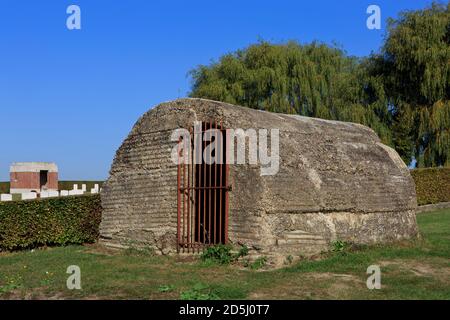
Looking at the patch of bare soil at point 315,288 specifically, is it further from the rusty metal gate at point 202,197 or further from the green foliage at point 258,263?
the rusty metal gate at point 202,197

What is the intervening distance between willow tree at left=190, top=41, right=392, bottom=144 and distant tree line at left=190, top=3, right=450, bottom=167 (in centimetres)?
6

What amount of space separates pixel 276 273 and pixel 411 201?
5226 mm

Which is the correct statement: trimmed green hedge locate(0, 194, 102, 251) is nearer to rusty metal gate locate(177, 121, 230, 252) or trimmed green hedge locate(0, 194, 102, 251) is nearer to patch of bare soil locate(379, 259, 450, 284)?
rusty metal gate locate(177, 121, 230, 252)

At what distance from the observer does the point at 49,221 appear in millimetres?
14109

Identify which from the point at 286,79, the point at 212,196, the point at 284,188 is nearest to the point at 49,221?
the point at 212,196

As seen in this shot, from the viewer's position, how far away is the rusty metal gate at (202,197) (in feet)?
35.5

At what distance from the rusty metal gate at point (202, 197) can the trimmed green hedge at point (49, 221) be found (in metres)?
3.78

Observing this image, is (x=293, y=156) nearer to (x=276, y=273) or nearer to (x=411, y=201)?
(x=276, y=273)

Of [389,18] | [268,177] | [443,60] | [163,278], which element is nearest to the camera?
[163,278]

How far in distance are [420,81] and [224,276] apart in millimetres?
23436

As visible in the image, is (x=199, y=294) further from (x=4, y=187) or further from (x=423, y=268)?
(x=4, y=187)
